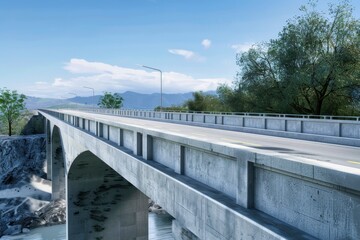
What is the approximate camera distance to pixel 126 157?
508 inches

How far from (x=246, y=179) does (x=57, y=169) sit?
57.6 m

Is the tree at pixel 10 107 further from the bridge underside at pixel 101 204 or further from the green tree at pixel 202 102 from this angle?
the bridge underside at pixel 101 204

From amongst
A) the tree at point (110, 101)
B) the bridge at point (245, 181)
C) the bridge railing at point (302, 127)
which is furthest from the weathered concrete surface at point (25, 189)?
the tree at point (110, 101)

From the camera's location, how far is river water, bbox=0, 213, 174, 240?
127 feet

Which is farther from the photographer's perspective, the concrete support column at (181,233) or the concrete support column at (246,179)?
the concrete support column at (181,233)

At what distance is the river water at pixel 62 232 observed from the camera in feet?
127

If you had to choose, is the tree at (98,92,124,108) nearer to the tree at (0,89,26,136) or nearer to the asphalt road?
the tree at (0,89,26,136)

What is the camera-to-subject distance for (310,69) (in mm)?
35688

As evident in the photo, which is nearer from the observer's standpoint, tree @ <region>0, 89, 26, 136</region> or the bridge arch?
the bridge arch

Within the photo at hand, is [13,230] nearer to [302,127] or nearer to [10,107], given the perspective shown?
[302,127]

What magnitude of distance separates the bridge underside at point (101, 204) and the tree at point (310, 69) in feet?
67.7

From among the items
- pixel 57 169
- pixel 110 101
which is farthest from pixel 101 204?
pixel 110 101

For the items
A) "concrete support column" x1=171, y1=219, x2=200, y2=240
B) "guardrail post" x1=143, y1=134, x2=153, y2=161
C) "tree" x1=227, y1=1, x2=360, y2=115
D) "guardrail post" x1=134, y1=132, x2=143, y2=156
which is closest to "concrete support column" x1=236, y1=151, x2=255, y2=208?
"concrete support column" x1=171, y1=219, x2=200, y2=240

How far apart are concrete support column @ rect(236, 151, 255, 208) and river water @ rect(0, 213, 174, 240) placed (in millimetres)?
33274
